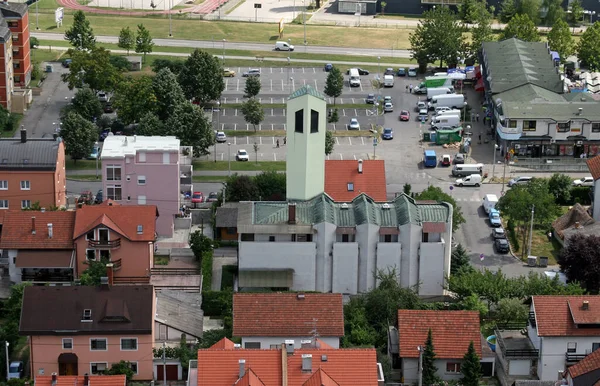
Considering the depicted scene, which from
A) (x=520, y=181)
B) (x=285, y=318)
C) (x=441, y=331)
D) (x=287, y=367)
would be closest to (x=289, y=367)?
(x=287, y=367)

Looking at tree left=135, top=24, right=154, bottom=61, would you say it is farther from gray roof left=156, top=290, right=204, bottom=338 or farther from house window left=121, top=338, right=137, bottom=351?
house window left=121, top=338, right=137, bottom=351

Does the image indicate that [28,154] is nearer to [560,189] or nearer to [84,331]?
[84,331]

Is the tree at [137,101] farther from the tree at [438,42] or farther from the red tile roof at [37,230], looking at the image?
the tree at [438,42]

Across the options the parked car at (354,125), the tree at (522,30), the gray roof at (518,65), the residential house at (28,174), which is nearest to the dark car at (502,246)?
the parked car at (354,125)

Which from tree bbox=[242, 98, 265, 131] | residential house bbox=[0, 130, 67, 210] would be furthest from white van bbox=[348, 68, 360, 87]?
residential house bbox=[0, 130, 67, 210]

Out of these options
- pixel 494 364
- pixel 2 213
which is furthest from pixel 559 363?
pixel 2 213

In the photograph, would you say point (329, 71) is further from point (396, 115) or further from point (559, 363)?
point (559, 363)
